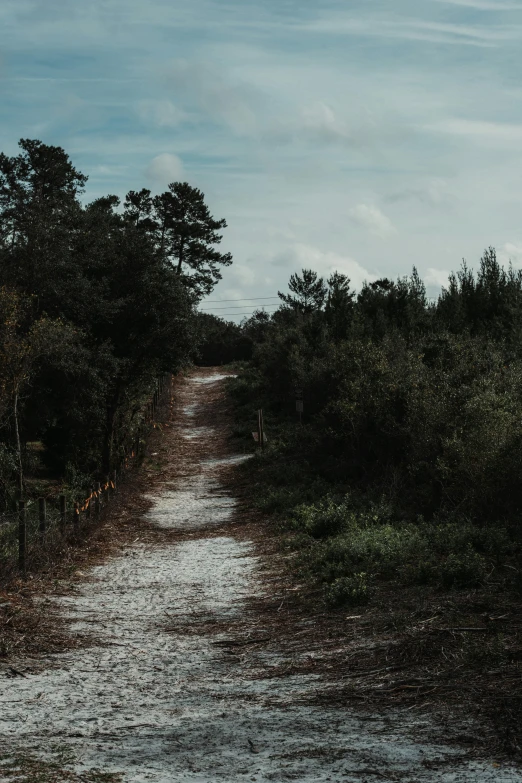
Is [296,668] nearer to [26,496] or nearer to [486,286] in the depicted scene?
[26,496]

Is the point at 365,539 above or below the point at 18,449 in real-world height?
below

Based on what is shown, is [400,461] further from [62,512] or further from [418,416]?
[62,512]

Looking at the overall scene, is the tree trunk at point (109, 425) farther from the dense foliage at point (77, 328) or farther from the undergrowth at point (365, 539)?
the undergrowth at point (365, 539)

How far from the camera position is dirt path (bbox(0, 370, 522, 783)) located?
16.0ft

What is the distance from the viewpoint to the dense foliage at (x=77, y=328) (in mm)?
18766

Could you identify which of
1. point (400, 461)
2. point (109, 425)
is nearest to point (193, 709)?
point (400, 461)

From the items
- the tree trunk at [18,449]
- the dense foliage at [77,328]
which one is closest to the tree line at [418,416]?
the dense foliage at [77,328]

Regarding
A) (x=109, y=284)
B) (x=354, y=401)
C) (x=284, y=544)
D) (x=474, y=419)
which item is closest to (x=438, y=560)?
(x=284, y=544)

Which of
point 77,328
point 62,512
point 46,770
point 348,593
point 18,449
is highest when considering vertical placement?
point 77,328

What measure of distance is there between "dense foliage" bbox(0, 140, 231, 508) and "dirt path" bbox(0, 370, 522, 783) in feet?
25.5

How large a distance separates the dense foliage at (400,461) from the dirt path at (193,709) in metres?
1.89

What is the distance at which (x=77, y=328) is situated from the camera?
2062 centimetres

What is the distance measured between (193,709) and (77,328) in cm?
1553

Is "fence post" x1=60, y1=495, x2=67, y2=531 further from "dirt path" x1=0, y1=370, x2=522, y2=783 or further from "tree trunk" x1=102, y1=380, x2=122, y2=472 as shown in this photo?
"tree trunk" x1=102, y1=380, x2=122, y2=472
